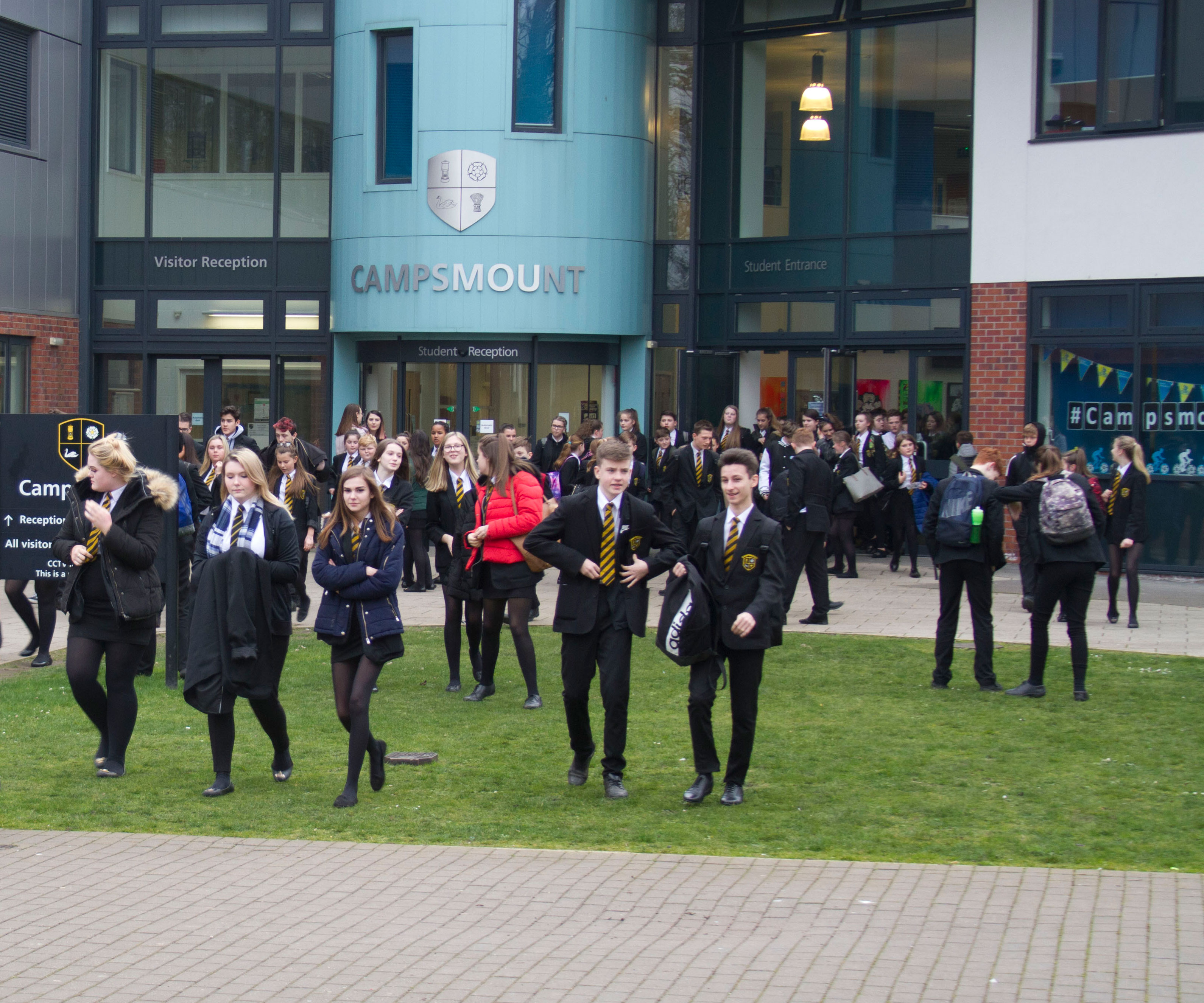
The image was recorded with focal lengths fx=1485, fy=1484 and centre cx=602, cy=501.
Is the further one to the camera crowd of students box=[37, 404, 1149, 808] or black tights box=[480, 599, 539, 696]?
black tights box=[480, 599, 539, 696]

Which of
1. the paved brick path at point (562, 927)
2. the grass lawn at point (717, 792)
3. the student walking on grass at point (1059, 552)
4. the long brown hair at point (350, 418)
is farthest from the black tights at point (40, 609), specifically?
the student walking on grass at point (1059, 552)

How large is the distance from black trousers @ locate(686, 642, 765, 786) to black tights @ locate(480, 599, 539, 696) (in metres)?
2.60

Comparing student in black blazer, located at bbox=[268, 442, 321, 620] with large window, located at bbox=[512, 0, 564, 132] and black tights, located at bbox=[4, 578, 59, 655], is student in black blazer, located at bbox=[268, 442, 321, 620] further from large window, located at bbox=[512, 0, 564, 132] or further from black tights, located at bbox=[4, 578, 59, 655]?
large window, located at bbox=[512, 0, 564, 132]

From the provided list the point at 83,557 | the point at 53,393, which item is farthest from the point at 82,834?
the point at 53,393

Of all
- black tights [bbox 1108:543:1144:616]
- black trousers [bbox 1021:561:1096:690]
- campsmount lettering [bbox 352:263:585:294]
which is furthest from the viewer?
campsmount lettering [bbox 352:263:585:294]

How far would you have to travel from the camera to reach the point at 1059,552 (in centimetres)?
1079

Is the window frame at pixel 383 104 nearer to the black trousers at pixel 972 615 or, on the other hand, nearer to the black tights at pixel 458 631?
the black tights at pixel 458 631

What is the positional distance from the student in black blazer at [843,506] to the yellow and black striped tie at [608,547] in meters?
10.7

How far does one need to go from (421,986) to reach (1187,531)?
616 inches

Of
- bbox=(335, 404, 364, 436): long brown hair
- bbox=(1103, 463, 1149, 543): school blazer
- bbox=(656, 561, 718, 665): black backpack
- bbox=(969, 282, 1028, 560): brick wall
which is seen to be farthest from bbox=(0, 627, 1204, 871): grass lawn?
bbox=(969, 282, 1028, 560): brick wall

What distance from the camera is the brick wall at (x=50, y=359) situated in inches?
891

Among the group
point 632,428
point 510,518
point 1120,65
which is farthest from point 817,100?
point 510,518

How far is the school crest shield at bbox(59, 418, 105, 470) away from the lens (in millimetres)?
11141

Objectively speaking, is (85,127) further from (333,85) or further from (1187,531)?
(1187,531)
